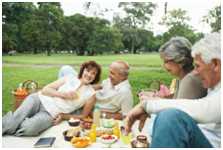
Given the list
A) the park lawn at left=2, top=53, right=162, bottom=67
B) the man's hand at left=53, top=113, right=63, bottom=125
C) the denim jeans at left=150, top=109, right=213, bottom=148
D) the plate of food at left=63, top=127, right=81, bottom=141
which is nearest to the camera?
the denim jeans at left=150, top=109, right=213, bottom=148

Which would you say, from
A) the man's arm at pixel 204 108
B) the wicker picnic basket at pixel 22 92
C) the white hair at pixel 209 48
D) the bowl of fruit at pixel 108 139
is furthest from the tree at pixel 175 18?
the man's arm at pixel 204 108

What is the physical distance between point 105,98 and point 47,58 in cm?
242

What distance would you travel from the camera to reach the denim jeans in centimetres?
101

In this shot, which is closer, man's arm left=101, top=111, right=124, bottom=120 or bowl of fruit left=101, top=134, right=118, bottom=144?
bowl of fruit left=101, top=134, right=118, bottom=144

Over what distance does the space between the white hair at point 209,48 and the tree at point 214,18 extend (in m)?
2.18

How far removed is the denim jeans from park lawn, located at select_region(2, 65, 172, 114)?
2807 millimetres

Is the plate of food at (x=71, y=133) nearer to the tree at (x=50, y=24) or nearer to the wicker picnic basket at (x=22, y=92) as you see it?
the wicker picnic basket at (x=22, y=92)

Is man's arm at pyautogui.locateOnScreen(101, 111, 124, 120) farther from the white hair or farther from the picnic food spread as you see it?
the white hair

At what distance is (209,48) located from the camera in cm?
119

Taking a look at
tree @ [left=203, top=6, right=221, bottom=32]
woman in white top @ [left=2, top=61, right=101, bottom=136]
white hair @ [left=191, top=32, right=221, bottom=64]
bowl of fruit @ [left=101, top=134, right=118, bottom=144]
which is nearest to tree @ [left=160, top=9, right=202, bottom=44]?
tree @ [left=203, top=6, right=221, bottom=32]

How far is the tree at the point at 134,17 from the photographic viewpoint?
3.81 metres

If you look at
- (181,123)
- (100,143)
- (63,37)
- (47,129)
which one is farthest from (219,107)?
(63,37)

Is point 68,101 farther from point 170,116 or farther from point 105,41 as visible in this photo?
point 105,41

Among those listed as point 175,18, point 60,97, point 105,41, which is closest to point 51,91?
point 60,97
